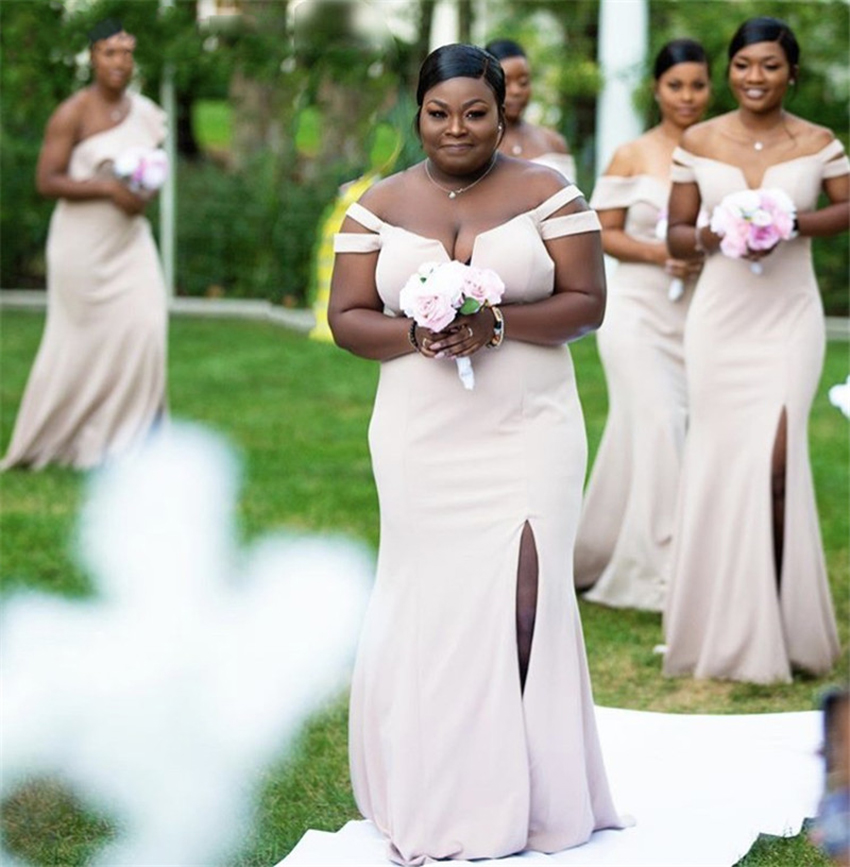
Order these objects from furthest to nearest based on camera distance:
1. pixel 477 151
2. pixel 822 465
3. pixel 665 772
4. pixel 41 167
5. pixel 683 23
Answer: pixel 683 23, pixel 822 465, pixel 41 167, pixel 665 772, pixel 477 151

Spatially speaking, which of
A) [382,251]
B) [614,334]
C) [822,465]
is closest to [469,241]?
[382,251]

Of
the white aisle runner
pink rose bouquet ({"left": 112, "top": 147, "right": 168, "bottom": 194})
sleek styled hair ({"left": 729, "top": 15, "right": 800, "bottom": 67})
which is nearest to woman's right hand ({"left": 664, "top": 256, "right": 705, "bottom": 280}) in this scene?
sleek styled hair ({"left": 729, "top": 15, "right": 800, "bottom": 67})

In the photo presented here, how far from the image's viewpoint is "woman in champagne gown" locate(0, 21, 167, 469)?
38.7ft

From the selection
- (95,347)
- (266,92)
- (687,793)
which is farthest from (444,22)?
(687,793)

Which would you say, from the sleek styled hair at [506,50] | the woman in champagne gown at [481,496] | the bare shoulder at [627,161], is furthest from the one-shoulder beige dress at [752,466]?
the woman in champagne gown at [481,496]

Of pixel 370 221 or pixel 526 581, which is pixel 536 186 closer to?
pixel 370 221

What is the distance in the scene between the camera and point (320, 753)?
6.57 metres

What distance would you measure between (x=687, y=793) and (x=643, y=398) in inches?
114

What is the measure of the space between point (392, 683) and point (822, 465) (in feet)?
24.8

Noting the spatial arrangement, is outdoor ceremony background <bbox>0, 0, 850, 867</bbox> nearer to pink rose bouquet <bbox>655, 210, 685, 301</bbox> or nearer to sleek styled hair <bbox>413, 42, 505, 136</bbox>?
pink rose bouquet <bbox>655, 210, 685, 301</bbox>

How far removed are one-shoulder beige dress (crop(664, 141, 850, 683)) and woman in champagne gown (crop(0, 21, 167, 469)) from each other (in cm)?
513

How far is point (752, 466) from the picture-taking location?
7.60m

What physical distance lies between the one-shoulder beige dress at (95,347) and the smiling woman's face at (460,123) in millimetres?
6962

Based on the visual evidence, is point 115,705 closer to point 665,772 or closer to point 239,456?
point 665,772
